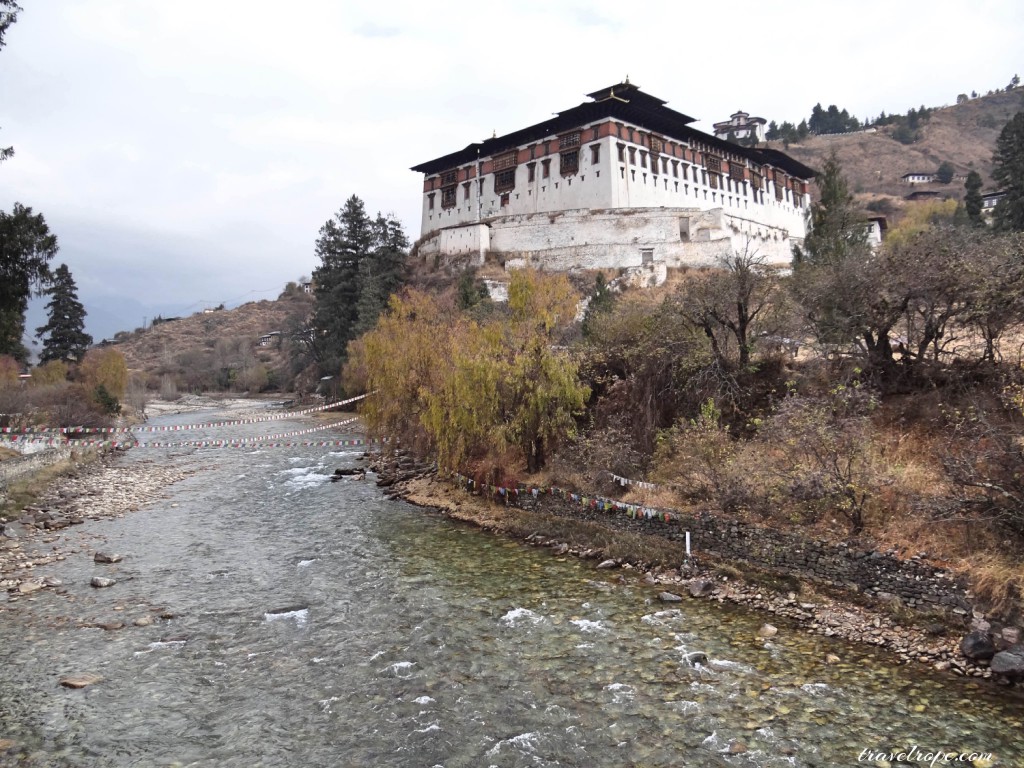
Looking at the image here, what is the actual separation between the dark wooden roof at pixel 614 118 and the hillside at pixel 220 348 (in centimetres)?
2974

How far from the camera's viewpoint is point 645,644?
33.2ft

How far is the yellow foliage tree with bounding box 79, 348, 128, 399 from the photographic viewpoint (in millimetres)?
44281

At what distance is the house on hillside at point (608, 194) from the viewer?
49.7 m

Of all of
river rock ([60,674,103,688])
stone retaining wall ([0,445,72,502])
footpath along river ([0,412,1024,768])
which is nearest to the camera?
footpath along river ([0,412,1024,768])

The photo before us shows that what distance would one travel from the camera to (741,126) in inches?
5374

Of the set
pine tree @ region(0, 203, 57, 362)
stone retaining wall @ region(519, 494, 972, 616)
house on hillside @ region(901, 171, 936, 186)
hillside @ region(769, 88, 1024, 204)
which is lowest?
stone retaining wall @ region(519, 494, 972, 616)

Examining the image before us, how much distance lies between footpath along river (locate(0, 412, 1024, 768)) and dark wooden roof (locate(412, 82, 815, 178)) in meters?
45.0

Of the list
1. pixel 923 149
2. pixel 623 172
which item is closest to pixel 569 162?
pixel 623 172

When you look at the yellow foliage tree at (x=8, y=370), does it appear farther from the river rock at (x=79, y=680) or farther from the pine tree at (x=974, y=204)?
the pine tree at (x=974, y=204)

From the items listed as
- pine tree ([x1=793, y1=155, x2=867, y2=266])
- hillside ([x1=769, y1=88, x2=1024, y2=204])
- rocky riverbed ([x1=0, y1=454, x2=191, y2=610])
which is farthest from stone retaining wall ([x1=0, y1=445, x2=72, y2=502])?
hillside ([x1=769, y1=88, x2=1024, y2=204])

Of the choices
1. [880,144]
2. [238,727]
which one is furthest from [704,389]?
[880,144]

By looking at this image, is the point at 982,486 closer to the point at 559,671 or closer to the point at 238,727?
the point at 559,671

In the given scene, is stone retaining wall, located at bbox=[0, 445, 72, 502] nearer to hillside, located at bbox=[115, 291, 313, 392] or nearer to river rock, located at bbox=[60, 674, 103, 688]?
river rock, located at bbox=[60, 674, 103, 688]

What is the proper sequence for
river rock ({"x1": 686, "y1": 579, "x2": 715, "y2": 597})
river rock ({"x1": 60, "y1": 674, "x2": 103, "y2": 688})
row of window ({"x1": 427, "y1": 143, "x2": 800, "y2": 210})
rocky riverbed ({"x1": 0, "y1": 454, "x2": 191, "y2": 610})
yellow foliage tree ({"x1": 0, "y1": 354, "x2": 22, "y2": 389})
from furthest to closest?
row of window ({"x1": 427, "y1": 143, "x2": 800, "y2": 210})
yellow foliage tree ({"x1": 0, "y1": 354, "x2": 22, "y2": 389})
rocky riverbed ({"x1": 0, "y1": 454, "x2": 191, "y2": 610})
river rock ({"x1": 686, "y1": 579, "x2": 715, "y2": 597})
river rock ({"x1": 60, "y1": 674, "x2": 103, "y2": 688})
